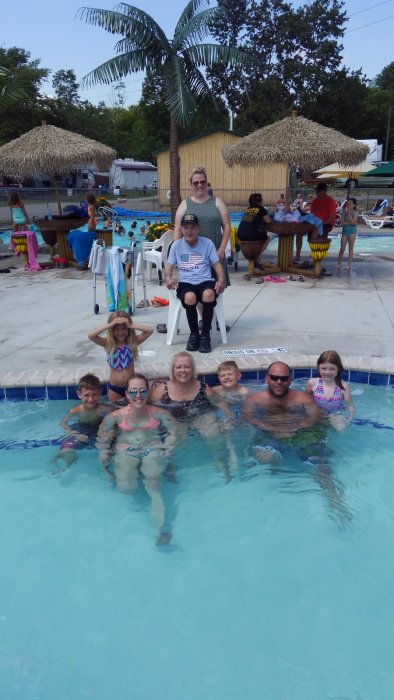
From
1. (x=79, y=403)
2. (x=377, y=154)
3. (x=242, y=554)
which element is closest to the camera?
(x=242, y=554)

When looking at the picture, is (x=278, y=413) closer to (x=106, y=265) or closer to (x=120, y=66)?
(x=106, y=265)

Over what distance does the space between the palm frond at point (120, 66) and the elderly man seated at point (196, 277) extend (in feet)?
30.2

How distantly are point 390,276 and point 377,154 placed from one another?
39.9 m

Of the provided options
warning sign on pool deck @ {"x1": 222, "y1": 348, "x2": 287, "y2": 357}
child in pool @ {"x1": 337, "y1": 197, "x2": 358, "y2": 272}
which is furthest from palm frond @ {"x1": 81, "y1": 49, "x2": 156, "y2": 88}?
warning sign on pool deck @ {"x1": 222, "y1": 348, "x2": 287, "y2": 357}

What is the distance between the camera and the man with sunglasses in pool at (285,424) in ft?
14.0

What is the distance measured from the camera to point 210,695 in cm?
261

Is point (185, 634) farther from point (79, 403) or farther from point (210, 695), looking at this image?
point (79, 403)

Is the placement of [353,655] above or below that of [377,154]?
below

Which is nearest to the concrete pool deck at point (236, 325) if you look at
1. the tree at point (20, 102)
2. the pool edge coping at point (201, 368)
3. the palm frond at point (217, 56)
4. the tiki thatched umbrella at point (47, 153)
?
the pool edge coping at point (201, 368)

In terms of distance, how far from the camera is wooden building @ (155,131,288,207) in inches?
1018

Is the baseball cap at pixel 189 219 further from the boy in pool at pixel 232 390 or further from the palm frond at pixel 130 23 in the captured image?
the palm frond at pixel 130 23

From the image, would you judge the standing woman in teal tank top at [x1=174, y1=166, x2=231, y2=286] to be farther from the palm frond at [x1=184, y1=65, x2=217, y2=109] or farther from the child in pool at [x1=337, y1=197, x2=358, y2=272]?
the palm frond at [x1=184, y1=65, x2=217, y2=109]

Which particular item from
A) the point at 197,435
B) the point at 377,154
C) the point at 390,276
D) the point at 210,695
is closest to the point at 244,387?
the point at 197,435

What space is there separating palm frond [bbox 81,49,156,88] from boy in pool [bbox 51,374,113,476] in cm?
1083
